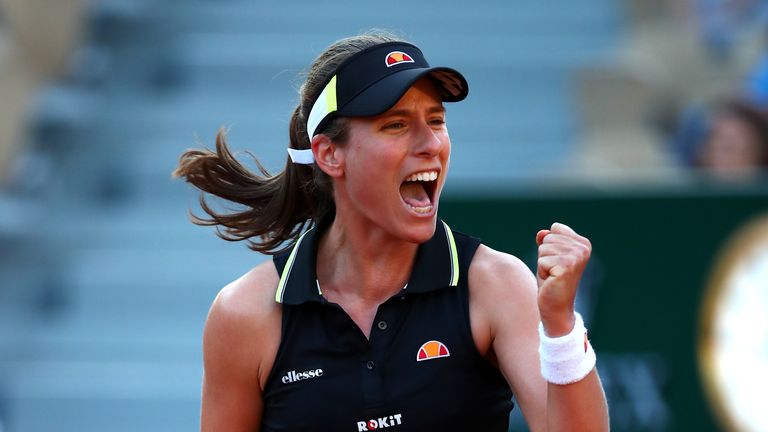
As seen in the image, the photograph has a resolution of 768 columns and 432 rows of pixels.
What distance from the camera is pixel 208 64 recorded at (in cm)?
938

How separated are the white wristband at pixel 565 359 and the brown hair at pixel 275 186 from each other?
812mm

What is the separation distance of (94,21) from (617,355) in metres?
4.89

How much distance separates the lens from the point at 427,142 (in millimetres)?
3113

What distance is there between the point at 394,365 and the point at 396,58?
2.29 feet

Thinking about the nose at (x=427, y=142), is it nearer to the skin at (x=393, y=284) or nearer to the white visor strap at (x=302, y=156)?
the skin at (x=393, y=284)

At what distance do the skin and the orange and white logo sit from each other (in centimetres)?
8

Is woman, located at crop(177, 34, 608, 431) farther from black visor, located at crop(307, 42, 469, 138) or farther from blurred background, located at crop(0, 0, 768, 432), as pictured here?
blurred background, located at crop(0, 0, 768, 432)

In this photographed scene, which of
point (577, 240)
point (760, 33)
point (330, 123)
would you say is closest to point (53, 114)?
point (760, 33)

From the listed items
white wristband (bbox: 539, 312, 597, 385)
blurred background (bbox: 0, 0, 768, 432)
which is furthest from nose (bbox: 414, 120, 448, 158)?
blurred background (bbox: 0, 0, 768, 432)

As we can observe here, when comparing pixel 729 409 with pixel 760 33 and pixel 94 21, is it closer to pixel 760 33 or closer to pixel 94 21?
pixel 760 33

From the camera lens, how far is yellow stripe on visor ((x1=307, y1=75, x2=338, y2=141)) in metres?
3.23

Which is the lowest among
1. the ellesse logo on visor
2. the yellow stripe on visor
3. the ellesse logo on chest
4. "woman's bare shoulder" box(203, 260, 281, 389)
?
the ellesse logo on chest

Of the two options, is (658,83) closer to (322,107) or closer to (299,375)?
(322,107)

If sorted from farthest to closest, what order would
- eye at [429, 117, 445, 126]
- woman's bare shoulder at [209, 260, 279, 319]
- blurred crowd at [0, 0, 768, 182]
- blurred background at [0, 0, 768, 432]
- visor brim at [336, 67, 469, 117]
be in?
blurred crowd at [0, 0, 768, 182] → blurred background at [0, 0, 768, 432] → woman's bare shoulder at [209, 260, 279, 319] → eye at [429, 117, 445, 126] → visor brim at [336, 67, 469, 117]
